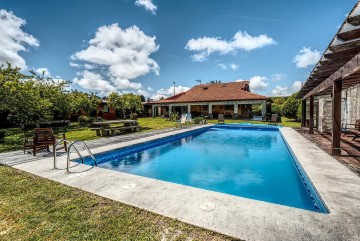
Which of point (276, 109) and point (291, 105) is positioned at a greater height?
point (291, 105)

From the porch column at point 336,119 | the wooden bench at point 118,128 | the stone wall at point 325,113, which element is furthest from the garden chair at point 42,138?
the stone wall at point 325,113

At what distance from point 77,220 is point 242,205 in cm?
247

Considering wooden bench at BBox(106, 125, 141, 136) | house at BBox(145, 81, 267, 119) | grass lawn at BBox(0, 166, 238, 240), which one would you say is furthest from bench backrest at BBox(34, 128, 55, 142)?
house at BBox(145, 81, 267, 119)

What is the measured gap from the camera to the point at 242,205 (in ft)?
9.50

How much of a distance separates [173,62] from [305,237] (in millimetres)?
22820

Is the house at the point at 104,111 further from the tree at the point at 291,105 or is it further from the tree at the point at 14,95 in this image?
the tree at the point at 291,105

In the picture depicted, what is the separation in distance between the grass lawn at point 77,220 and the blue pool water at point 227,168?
2585 millimetres

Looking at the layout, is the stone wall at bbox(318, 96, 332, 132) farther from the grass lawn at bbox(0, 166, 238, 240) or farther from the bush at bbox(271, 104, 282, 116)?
the bush at bbox(271, 104, 282, 116)

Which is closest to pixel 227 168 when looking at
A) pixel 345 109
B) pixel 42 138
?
pixel 42 138

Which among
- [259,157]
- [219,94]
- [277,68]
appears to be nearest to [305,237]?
[259,157]

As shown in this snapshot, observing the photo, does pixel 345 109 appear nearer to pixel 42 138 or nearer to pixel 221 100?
pixel 221 100

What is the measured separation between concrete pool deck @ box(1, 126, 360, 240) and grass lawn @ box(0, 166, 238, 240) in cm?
18

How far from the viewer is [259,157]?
799cm

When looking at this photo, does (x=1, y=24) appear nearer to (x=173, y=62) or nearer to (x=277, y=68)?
(x=173, y=62)
